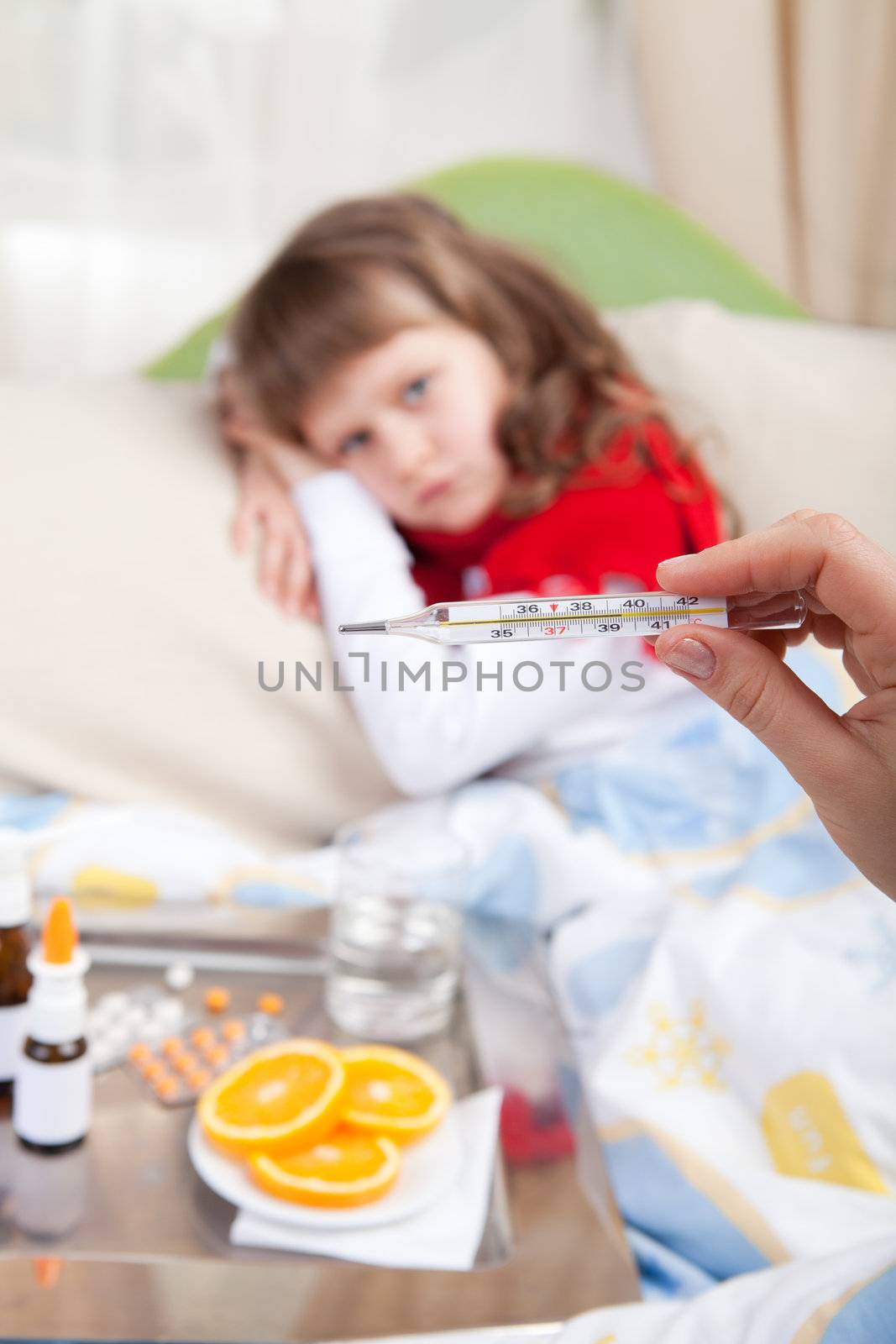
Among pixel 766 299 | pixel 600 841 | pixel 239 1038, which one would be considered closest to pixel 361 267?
pixel 766 299

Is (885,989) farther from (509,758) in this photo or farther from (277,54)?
(277,54)

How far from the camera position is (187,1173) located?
0.59 metres

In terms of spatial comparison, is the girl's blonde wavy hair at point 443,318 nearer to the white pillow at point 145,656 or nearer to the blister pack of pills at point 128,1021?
the white pillow at point 145,656

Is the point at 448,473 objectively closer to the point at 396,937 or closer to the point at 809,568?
the point at 396,937

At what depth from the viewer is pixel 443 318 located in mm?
1126

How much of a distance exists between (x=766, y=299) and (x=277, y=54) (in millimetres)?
653

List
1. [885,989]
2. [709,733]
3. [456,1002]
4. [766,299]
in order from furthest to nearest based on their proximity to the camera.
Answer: [766,299] < [709,733] < [456,1002] < [885,989]

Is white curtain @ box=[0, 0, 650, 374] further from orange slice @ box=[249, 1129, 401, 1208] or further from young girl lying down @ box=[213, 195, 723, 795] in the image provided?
orange slice @ box=[249, 1129, 401, 1208]

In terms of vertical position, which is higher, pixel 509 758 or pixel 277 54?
pixel 277 54

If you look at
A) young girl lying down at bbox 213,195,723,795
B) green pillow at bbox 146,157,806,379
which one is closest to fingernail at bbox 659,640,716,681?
young girl lying down at bbox 213,195,723,795

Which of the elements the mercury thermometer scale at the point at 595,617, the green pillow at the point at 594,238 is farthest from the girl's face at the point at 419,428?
the mercury thermometer scale at the point at 595,617

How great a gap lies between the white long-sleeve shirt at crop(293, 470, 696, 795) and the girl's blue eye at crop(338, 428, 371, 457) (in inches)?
4.9

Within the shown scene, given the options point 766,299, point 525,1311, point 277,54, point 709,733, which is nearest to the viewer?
point 525,1311
